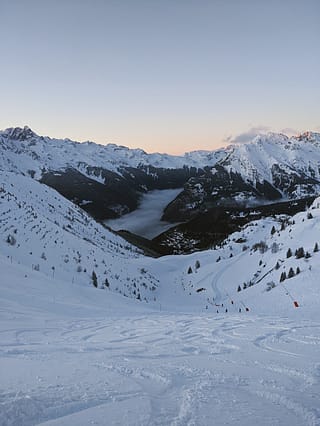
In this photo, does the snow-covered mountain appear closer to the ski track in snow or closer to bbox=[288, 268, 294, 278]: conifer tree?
bbox=[288, 268, 294, 278]: conifer tree

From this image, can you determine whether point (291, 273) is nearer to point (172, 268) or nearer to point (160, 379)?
point (160, 379)

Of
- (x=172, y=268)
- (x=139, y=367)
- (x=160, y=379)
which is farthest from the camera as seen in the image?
(x=172, y=268)

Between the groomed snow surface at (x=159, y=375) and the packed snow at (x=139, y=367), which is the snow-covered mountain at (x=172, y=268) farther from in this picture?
the groomed snow surface at (x=159, y=375)

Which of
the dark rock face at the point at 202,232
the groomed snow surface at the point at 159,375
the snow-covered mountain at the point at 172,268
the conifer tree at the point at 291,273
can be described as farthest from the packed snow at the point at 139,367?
the dark rock face at the point at 202,232

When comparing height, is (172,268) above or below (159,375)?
below

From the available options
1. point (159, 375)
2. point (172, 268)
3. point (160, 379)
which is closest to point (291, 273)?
point (159, 375)

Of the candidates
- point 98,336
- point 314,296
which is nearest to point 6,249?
point 98,336

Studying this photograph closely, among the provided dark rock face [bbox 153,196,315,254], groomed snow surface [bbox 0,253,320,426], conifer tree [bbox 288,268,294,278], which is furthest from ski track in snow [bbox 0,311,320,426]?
dark rock face [bbox 153,196,315,254]

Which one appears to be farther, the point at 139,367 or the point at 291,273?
the point at 291,273
